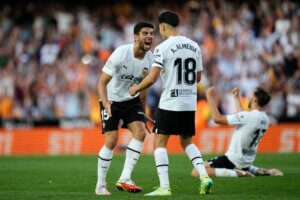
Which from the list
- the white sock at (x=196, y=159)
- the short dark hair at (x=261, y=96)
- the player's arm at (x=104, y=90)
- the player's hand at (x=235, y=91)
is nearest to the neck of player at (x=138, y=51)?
the player's arm at (x=104, y=90)

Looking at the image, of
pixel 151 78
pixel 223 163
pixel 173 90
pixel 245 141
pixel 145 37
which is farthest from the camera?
pixel 223 163

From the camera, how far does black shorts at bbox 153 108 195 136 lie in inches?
439

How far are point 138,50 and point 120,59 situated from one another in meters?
0.35

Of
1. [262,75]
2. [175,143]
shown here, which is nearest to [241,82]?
[262,75]

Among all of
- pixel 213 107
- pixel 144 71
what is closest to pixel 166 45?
pixel 144 71

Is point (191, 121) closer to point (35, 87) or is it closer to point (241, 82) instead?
point (241, 82)

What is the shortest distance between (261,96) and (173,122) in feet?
10.9

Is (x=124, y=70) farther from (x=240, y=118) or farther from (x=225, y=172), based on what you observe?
(x=225, y=172)

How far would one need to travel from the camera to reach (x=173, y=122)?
11.2 m

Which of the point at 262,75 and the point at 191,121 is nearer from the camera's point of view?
the point at 191,121

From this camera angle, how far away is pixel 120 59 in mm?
11922

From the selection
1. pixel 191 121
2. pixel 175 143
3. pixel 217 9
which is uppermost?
pixel 217 9

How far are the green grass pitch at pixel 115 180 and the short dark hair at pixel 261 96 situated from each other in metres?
1.34

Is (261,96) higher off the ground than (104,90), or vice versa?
(104,90)
